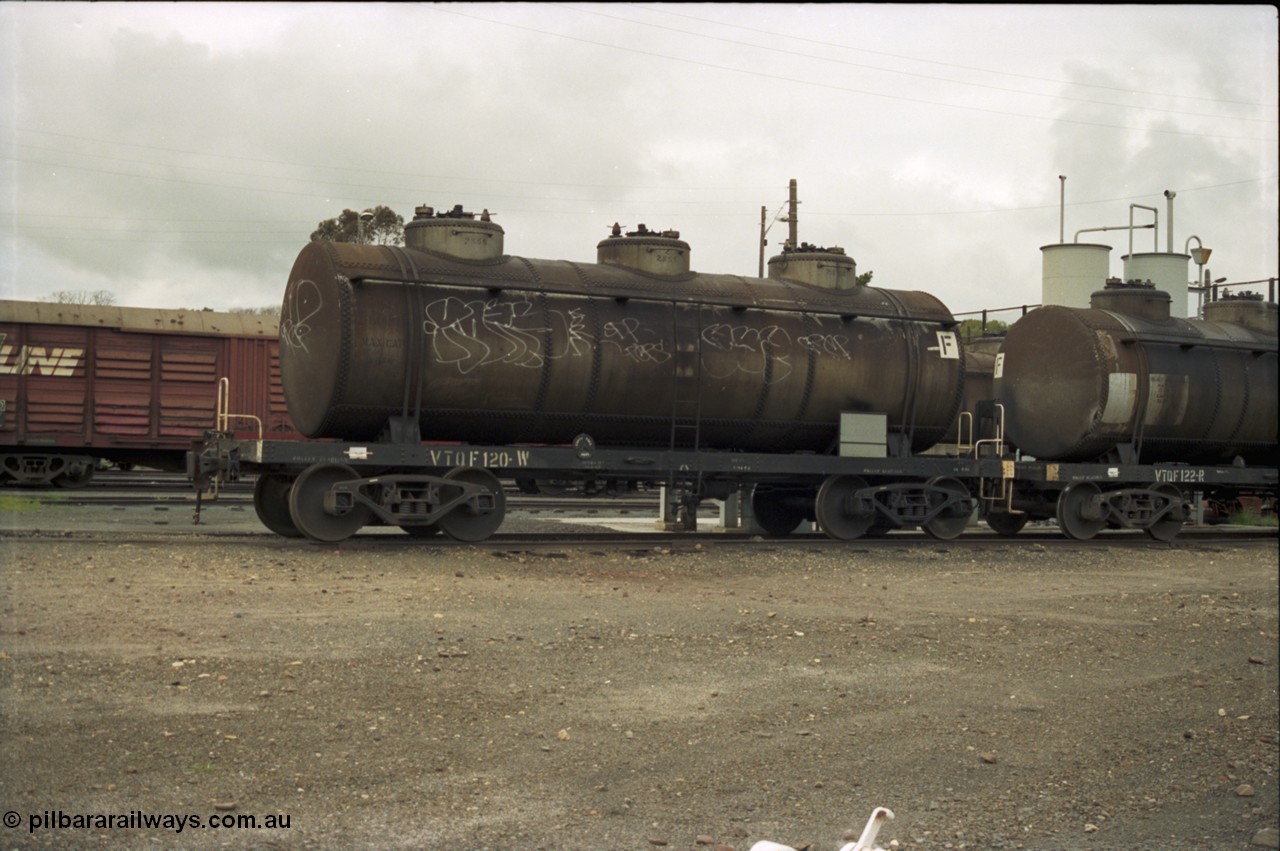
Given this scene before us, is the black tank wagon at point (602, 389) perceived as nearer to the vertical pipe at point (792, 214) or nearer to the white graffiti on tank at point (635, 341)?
the white graffiti on tank at point (635, 341)

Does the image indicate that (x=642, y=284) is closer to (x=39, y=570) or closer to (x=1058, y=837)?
(x=39, y=570)

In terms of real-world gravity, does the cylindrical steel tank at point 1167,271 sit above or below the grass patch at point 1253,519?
above

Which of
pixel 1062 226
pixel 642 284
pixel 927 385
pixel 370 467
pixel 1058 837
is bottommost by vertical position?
pixel 1058 837

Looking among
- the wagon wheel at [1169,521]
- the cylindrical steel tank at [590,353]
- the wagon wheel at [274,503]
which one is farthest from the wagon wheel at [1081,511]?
the wagon wheel at [274,503]

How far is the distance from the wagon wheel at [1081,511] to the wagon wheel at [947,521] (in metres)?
1.72

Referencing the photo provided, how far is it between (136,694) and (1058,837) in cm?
508

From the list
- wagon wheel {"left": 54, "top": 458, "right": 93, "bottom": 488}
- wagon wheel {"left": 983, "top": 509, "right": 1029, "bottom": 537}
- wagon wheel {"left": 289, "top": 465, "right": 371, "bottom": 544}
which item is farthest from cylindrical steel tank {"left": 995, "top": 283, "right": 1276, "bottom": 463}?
wagon wheel {"left": 54, "top": 458, "right": 93, "bottom": 488}

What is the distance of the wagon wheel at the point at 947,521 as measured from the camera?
1806 centimetres

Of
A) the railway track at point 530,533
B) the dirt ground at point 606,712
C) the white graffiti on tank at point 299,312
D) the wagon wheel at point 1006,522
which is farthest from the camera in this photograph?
the wagon wheel at point 1006,522

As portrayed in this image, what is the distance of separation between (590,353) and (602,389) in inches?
19.7

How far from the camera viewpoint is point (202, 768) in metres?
5.89

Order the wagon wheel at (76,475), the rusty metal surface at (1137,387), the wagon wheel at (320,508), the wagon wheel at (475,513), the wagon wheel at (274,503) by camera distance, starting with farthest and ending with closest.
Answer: the wagon wheel at (76,475), the rusty metal surface at (1137,387), the wagon wheel at (274,503), the wagon wheel at (475,513), the wagon wheel at (320,508)

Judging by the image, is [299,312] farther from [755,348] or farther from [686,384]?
[755,348]

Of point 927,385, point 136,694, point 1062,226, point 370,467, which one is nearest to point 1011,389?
point 927,385
